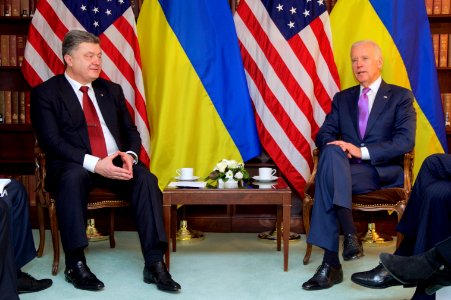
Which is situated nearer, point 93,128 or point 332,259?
point 332,259

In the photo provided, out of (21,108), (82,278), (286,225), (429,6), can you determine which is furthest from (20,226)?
(429,6)

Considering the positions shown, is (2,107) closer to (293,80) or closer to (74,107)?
(74,107)

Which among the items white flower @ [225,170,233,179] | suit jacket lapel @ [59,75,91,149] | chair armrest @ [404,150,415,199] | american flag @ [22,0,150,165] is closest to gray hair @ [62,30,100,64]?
suit jacket lapel @ [59,75,91,149]

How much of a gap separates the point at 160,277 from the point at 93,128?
3.60 feet

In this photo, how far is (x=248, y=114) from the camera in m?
4.39

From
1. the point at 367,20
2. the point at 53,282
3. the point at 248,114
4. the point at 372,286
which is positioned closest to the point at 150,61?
the point at 248,114

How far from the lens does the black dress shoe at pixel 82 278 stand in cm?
297

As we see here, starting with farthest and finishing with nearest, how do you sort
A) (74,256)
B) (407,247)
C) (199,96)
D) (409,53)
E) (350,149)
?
(199,96) < (409,53) < (350,149) < (74,256) < (407,247)

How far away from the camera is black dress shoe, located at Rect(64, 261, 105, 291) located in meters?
2.97

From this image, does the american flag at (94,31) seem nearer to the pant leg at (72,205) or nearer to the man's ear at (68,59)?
the man's ear at (68,59)

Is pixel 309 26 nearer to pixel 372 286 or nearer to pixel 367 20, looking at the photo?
pixel 367 20

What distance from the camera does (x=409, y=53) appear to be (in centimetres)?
429

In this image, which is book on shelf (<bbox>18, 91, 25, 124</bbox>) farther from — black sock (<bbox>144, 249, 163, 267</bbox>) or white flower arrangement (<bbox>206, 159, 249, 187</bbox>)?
black sock (<bbox>144, 249, 163, 267</bbox>)

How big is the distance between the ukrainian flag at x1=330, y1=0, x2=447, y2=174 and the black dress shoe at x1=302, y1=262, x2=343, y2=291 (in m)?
1.56
